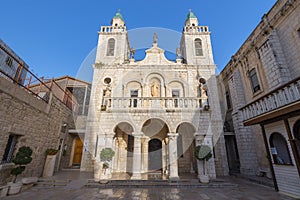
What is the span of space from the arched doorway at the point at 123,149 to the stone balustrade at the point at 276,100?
7.89m

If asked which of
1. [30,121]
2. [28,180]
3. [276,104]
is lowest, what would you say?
[28,180]

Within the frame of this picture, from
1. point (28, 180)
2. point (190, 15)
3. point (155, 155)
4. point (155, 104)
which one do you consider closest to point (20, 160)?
point (28, 180)

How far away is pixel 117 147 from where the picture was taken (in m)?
10.8

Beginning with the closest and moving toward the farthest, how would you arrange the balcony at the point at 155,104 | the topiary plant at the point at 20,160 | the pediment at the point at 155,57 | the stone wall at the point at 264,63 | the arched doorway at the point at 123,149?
1. the topiary plant at the point at 20,160
2. the stone wall at the point at 264,63
3. the balcony at the point at 155,104
4. the arched doorway at the point at 123,149
5. the pediment at the point at 155,57

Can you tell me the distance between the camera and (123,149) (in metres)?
11.2

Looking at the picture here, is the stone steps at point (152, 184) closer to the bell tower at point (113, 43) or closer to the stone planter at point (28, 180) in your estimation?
the stone planter at point (28, 180)

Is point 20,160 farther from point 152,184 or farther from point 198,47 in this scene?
point 198,47

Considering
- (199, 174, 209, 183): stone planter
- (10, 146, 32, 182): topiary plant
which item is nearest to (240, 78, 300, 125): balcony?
(199, 174, 209, 183): stone planter

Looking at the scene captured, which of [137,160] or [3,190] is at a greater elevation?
[137,160]

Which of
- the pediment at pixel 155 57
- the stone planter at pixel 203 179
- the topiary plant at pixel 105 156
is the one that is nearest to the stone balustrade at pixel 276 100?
the stone planter at pixel 203 179

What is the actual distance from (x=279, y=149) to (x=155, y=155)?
7.69 meters

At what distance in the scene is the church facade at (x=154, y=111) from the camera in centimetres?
838

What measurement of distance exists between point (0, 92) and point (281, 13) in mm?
14957

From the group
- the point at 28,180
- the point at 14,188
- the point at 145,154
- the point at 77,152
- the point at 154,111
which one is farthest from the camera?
the point at 77,152
